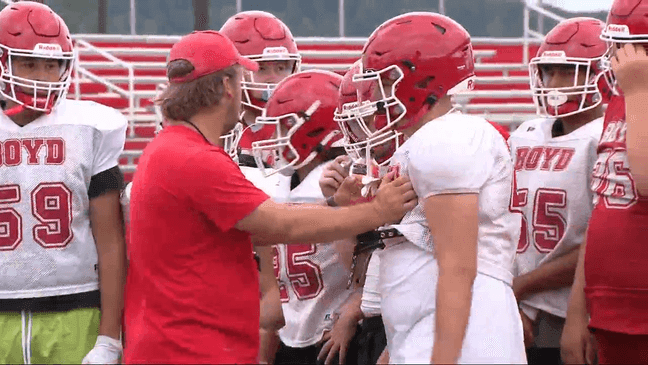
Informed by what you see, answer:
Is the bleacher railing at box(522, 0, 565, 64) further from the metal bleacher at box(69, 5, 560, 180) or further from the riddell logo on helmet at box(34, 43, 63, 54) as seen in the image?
the riddell logo on helmet at box(34, 43, 63, 54)

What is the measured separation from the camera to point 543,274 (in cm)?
351

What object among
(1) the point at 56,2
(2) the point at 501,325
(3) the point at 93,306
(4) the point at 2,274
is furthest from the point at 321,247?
(1) the point at 56,2

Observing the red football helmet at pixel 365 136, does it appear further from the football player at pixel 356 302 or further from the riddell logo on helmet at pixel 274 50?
the riddell logo on helmet at pixel 274 50

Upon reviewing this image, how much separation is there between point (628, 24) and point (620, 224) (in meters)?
0.59

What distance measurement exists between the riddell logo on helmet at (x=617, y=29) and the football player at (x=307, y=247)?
3.01 ft

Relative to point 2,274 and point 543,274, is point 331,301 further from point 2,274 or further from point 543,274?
point 2,274

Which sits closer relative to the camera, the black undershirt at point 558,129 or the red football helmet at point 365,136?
the red football helmet at point 365,136

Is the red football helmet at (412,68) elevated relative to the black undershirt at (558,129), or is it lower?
elevated

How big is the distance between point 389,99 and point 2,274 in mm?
1377

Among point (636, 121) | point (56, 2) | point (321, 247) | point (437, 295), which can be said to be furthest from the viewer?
point (56, 2)

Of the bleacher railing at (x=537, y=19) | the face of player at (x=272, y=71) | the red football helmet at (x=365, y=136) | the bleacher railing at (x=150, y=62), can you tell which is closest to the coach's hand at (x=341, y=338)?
the red football helmet at (x=365, y=136)

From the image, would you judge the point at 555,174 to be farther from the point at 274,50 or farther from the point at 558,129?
the point at 274,50

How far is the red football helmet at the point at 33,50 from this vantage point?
312 centimetres

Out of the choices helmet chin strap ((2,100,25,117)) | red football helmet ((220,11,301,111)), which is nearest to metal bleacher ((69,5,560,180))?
red football helmet ((220,11,301,111))
